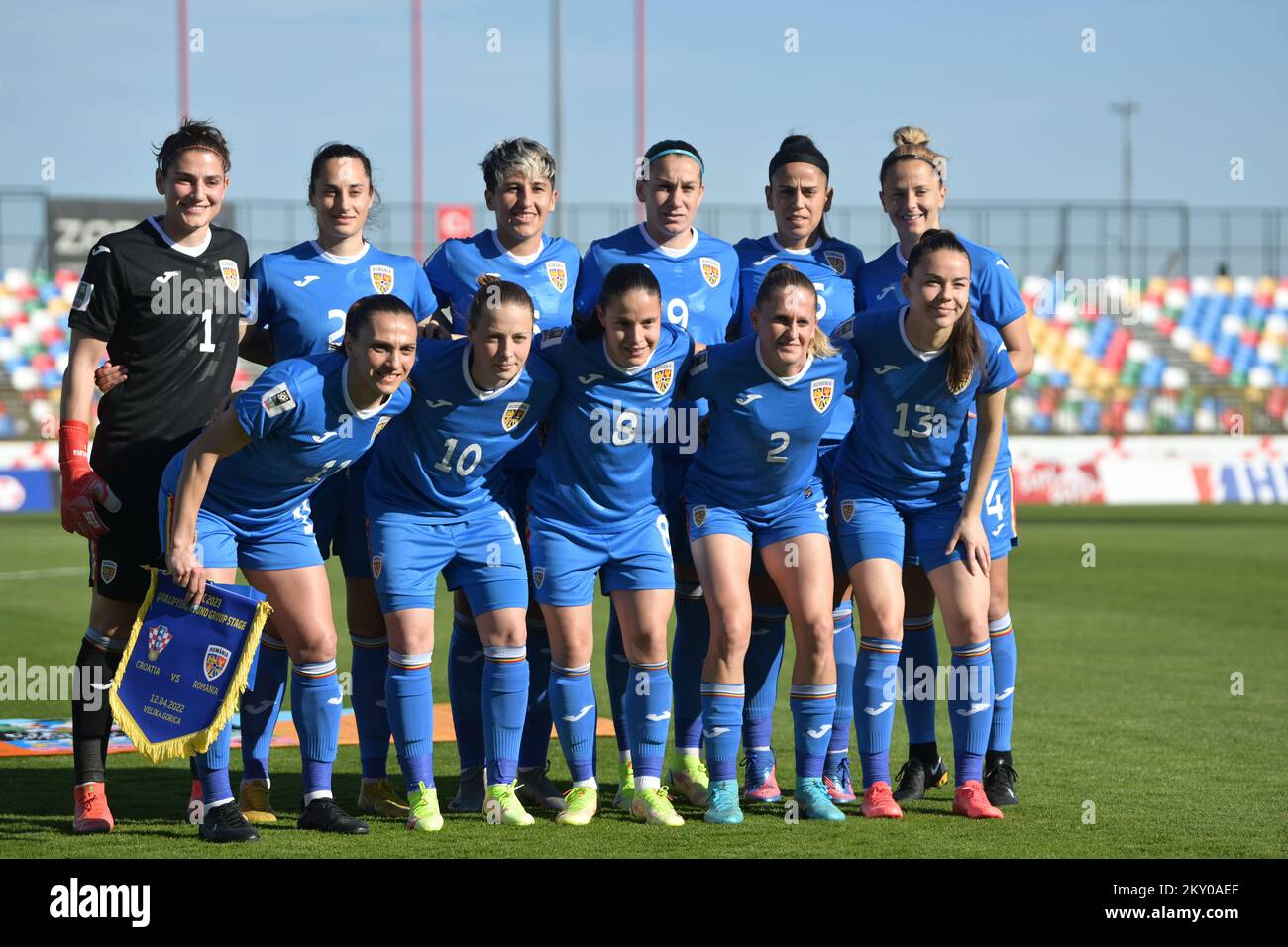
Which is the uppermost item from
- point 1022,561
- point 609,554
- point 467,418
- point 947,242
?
point 947,242

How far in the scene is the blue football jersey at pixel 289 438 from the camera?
193 inches

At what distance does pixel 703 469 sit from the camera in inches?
220

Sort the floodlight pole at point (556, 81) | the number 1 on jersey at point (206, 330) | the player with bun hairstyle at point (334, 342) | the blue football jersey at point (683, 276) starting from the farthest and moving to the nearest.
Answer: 1. the floodlight pole at point (556, 81)
2. the blue football jersey at point (683, 276)
3. the player with bun hairstyle at point (334, 342)
4. the number 1 on jersey at point (206, 330)

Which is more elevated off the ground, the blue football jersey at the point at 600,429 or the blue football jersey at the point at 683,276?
the blue football jersey at the point at 683,276

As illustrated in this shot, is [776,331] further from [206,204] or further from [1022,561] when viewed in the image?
[1022,561]

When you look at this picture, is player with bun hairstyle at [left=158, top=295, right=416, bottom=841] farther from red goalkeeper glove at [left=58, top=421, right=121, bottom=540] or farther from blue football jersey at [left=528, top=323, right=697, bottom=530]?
blue football jersey at [left=528, top=323, right=697, bottom=530]

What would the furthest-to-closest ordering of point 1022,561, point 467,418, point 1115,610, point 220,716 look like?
point 1022,561 → point 1115,610 → point 467,418 → point 220,716

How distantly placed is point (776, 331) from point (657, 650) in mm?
1149

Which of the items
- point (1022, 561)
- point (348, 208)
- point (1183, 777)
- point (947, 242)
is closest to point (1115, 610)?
point (1022, 561)

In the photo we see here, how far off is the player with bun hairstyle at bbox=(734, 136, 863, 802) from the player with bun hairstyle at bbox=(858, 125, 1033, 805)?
0.19 meters

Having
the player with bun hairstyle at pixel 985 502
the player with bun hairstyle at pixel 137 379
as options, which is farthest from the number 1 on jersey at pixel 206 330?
the player with bun hairstyle at pixel 985 502

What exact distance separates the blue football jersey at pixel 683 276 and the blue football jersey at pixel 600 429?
299 mm

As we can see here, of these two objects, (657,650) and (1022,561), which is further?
(1022,561)

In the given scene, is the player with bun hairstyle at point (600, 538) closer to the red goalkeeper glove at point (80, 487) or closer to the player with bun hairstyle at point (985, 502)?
the player with bun hairstyle at point (985, 502)
